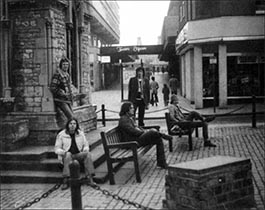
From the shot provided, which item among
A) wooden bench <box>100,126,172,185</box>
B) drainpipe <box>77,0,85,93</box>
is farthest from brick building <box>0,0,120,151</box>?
drainpipe <box>77,0,85,93</box>

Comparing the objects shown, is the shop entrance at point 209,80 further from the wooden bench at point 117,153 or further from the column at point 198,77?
the wooden bench at point 117,153

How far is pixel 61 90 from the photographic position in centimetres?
1114

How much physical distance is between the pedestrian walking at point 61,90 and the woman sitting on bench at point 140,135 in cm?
171

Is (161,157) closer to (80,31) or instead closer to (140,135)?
(140,135)

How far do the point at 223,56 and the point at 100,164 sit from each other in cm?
1465

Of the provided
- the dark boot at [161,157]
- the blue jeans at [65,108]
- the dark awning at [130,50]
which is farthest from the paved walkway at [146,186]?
the dark awning at [130,50]

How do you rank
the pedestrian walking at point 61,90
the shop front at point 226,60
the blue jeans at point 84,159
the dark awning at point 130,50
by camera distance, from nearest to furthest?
the blue jeans at point 84,159 → the pedestrian walking at point 61,90 → the shop front at point 226,60 → the dark awning at point 130,50

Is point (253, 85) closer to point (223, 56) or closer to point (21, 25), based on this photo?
point (223, 56)

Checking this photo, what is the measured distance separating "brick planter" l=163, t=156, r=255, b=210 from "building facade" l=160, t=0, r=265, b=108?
15937 mm

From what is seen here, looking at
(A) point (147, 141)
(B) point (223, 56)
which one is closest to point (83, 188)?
(A) point (147, 141)

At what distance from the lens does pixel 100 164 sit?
994 centimetres

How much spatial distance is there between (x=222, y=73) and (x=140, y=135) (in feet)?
48.1

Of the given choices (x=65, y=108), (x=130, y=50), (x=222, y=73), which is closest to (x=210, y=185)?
(x=65, y=108)

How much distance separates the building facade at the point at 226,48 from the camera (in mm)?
22234
